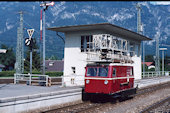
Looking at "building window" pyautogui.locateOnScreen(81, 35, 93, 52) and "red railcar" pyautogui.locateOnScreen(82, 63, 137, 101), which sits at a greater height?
"building window" pyautogui.locateOnScreen(81, 35, 93, 52)

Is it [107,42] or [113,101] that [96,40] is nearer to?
[107,42]

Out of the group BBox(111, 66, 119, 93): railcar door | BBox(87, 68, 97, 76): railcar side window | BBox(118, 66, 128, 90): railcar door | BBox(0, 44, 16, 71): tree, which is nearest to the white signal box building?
BBox(118, 66, 128, 90): railcar door

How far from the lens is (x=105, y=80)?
13.3 m

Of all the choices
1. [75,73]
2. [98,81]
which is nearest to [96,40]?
[75,73]

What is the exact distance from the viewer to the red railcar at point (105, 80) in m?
13.2

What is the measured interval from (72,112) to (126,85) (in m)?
6.04

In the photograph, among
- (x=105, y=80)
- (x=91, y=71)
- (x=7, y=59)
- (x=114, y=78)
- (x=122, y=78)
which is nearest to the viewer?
(x=105, y=80)

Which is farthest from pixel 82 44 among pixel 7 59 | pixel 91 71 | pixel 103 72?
pixel 7 59

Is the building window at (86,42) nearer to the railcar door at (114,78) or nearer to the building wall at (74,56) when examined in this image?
the building wall at (74,56)

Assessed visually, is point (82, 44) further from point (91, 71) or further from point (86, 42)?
point (91, 71)

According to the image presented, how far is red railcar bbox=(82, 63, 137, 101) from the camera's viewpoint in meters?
13.2

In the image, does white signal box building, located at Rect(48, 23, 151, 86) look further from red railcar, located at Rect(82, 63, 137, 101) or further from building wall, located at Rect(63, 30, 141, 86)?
red railcar, located at Rect(82, 63, 137, 101)

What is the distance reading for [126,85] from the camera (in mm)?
15641

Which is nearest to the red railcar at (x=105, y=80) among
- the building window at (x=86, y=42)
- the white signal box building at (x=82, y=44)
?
the white signal box building at (x=82, y=44)
